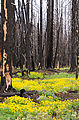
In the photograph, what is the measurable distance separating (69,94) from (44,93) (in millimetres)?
1583

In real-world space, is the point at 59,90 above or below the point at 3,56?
below

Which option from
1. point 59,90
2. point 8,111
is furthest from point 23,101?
point 59,90

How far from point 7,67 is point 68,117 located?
14.5ft

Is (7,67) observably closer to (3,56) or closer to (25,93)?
(3,56)

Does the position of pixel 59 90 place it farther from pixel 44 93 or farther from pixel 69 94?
pixel 44 93

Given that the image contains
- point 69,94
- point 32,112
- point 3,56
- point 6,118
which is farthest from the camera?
point 69,94

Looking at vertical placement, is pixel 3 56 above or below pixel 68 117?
above

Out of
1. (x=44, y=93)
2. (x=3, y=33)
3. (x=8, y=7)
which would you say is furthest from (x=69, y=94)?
(x=8, y=7)

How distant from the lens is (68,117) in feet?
17.1

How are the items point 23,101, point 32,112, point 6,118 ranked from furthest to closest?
point 23,101
point 32,112
point 6,118

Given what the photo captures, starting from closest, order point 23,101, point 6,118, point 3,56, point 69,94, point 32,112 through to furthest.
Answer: point 6,118
point 32,112
point 23,101
point 3,56
point 69,94

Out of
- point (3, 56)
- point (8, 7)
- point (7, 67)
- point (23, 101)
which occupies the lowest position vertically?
point (23, 101)

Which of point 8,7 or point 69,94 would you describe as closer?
point 8,7

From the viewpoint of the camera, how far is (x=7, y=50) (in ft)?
28.1
